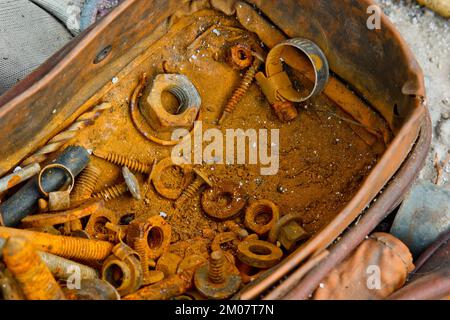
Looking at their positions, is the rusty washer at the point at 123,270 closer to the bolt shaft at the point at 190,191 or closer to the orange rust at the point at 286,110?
the bolt shaft at the point at 190,191

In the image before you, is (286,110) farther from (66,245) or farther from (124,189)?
Result: (66,245)

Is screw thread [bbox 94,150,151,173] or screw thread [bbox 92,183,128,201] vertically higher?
screw thread [bbox 94,150,151,173]

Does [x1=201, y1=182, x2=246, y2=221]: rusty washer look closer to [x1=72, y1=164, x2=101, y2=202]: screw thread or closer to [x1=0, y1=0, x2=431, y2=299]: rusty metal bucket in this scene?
[x1=72, y1=164, x2=101, y2=202]: screw thread

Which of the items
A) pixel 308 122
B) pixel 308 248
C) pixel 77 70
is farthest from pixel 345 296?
pixel 77 70

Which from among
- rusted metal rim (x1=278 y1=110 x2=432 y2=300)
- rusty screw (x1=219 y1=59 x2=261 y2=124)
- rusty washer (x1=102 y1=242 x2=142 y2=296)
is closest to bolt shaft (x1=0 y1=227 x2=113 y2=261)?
rusty washer (x1=102 y1=242 x2=142 y2=296)

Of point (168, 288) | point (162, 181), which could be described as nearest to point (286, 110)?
point (162, 181)

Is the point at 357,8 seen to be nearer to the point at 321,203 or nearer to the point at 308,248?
the point at 321,203
